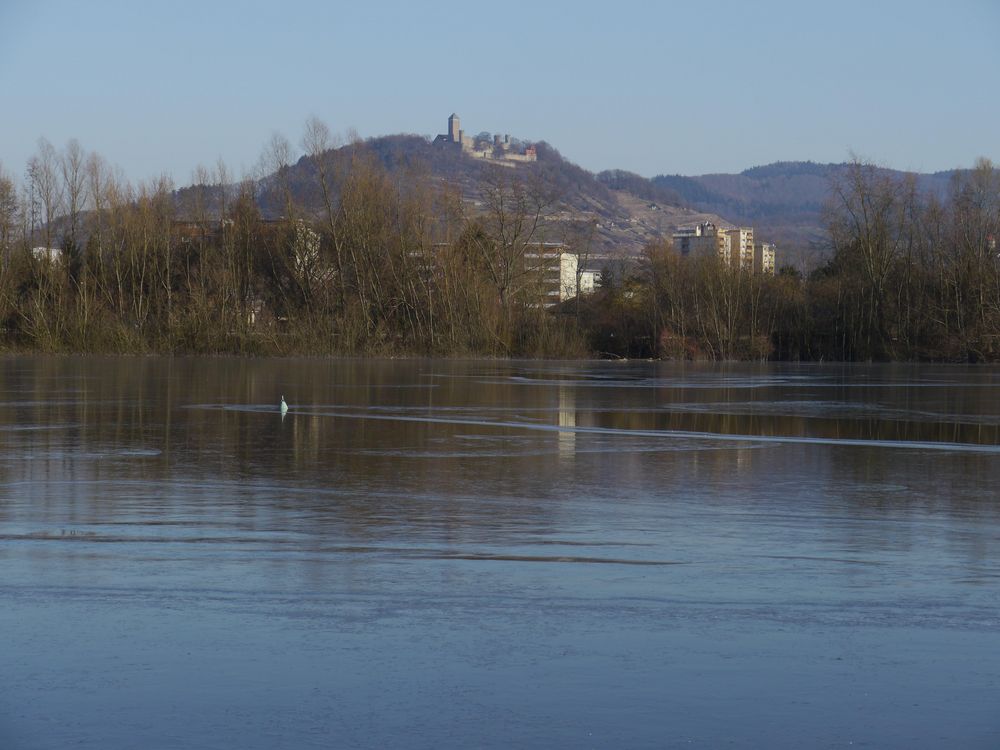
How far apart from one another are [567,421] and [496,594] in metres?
14.6

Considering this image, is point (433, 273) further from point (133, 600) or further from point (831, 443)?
point (133, 600)

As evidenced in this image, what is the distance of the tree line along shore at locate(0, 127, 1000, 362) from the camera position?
68.8m

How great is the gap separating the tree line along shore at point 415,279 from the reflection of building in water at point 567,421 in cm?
3576

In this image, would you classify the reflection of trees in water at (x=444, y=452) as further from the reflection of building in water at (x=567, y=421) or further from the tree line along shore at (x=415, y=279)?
the tree line along shore at (x=415, y=279)

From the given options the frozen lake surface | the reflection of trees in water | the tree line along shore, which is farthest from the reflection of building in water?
the tree line along shore

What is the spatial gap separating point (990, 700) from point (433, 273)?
214 ft

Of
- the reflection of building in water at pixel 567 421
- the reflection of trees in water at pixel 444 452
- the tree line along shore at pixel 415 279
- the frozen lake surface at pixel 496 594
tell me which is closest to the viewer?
the frozen lake surface at pixel 496 594

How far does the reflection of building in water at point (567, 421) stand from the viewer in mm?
16969

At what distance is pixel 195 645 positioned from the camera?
6.44 m

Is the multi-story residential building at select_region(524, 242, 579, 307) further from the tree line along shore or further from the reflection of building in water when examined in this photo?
the reflection of building in water

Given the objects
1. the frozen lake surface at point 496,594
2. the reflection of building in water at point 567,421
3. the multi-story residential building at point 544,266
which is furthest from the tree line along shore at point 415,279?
the frozen lake surface at point 496,594

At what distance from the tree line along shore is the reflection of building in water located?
35757 mm

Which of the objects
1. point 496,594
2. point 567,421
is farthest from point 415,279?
point 496,594

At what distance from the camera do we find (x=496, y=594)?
765 cm
